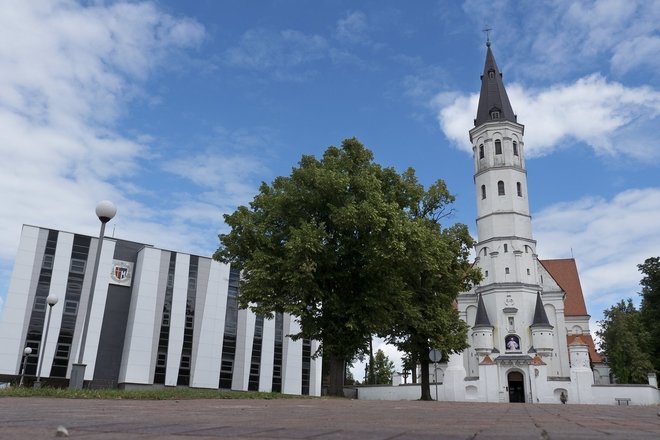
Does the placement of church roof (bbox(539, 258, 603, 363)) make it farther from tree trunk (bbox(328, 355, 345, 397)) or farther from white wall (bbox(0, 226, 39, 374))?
white wall (bbox(0, 226, 39, 374))

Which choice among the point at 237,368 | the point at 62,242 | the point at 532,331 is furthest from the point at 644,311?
the point at 62,242

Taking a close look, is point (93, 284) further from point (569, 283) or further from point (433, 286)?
point (569, 283)

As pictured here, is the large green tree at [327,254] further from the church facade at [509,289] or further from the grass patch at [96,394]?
the church facade at [509,289]

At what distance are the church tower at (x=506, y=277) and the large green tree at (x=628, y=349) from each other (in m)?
4.99

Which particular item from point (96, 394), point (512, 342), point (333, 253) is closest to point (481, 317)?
point (512, 342)

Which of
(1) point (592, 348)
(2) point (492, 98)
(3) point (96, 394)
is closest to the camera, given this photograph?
(3) point (96, 394)

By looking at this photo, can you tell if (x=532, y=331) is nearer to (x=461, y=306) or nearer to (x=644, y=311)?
(x=461, y=306)

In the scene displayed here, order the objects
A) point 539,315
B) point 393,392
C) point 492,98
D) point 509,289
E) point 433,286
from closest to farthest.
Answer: point 433,286
point 393,392
point 539,315
point 509,289
point 492,98

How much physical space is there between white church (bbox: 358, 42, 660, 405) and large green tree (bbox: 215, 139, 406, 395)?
1855cm

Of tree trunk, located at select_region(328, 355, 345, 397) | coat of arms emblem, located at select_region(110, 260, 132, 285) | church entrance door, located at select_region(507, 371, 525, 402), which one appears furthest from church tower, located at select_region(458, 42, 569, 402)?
coat of arms emblem, located at select_region(110, 260, 132, 285)

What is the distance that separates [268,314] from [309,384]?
35.6 m

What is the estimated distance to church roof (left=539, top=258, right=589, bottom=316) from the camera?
67375 millimetres

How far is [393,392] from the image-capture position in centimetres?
4041

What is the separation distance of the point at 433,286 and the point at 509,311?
97.3ft
